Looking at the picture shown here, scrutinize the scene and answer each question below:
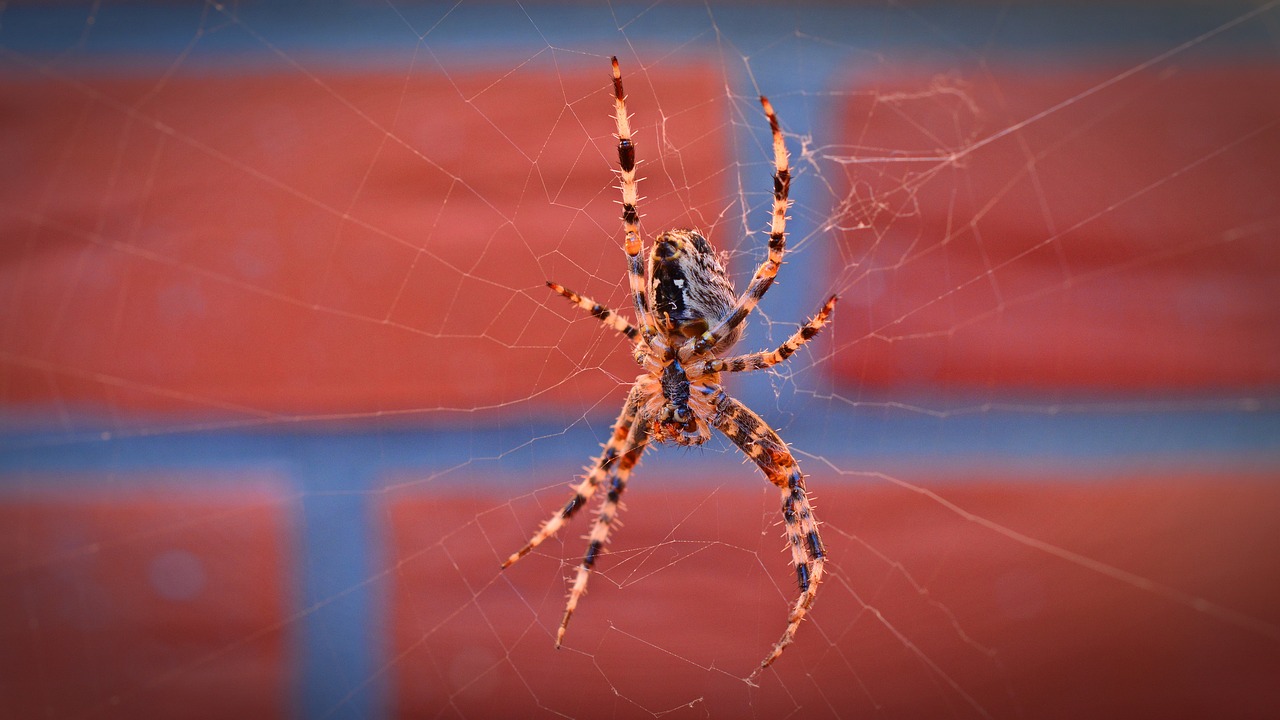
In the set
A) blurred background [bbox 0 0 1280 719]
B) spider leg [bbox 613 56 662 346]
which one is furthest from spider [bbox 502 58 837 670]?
blurred background [bbox 0 0 1280 719]

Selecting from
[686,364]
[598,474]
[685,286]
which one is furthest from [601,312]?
[598,474]

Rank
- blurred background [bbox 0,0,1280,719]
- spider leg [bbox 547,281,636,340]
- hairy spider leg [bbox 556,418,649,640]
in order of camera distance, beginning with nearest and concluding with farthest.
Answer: spider leg [bbox 547,281,636,340], hairy spider leg [bbox 556,418,649,640], blurred background [bbox 0,0,1280,719]

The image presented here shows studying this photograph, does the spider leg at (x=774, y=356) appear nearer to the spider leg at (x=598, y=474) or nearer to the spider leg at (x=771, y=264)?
the spider leg at (x=771, y=264)

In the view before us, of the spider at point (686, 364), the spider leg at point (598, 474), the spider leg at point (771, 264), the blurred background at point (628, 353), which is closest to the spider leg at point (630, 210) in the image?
the spider at point (686, 364)

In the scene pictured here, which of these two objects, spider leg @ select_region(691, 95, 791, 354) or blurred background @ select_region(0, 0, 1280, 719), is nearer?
spider leg @ select_region(691, 95, 791, 354)

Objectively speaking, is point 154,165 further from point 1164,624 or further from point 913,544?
point 1164,624

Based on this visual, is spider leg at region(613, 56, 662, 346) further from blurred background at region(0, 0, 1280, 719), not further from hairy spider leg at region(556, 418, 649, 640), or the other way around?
blurred background at region(0, 0, 1280, 719)
